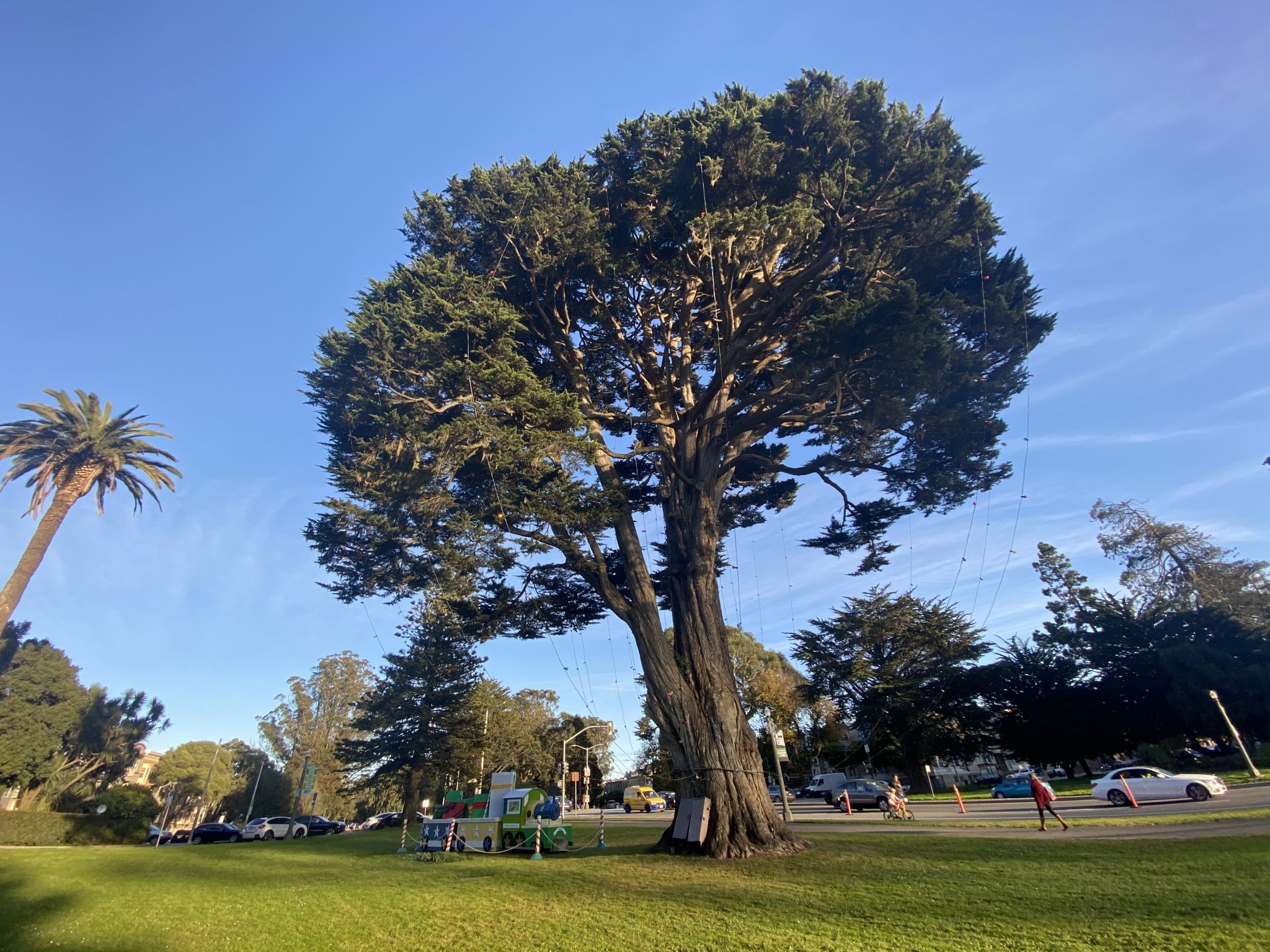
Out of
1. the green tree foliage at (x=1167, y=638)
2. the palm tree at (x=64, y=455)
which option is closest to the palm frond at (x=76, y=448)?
the palm tree at (x=64, y=455)

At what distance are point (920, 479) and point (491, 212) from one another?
13.6 meters

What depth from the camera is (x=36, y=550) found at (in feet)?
105

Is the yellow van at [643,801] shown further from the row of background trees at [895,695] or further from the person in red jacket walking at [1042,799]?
the person in red jacket walking at [1042,799]

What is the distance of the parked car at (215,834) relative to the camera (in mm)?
38219

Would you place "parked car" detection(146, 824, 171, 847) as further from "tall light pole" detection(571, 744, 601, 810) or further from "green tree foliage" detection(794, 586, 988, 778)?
"green tree foliage" detection(794, 586, 988, 778)

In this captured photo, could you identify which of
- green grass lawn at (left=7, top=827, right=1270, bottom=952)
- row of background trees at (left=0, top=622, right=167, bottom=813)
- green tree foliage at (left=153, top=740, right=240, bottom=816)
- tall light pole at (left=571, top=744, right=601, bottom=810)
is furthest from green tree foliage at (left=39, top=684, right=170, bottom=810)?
tall light pole at (left=571, top=744, right=601, bottom=810)

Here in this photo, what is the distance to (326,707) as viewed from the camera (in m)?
59.1

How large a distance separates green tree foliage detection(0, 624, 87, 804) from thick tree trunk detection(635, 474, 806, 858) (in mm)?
39837

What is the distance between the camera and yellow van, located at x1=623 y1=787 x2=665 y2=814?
42.6 meters

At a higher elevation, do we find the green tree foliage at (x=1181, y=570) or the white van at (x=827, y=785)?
the green tree foliage at (x=1181, y=570)

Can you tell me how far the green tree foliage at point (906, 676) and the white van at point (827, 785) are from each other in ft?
18.4

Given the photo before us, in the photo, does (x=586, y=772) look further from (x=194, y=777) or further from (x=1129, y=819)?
(x=1129, y=819)

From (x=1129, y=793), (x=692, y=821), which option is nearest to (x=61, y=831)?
(x=692, y=821)

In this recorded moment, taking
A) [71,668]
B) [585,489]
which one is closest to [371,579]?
[585,489]
